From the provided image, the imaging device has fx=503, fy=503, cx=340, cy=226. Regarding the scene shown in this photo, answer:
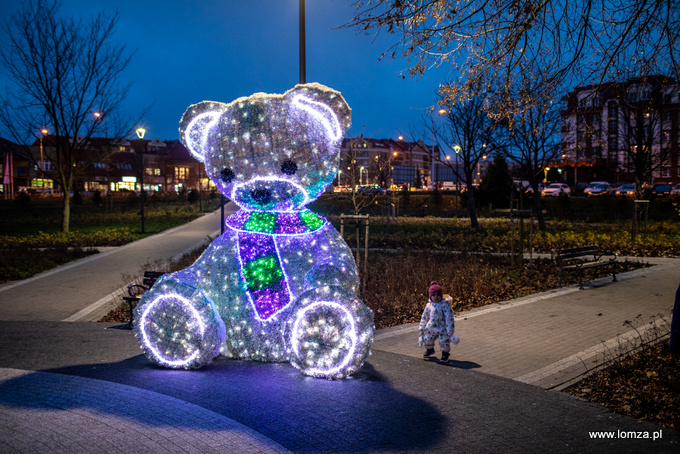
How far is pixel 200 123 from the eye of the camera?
17.4 feet

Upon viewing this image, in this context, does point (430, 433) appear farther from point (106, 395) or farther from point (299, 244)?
point (106, 395)

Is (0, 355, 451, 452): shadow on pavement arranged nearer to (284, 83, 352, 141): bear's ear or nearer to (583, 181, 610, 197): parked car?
(284, 83, 352, 141): bear's ear

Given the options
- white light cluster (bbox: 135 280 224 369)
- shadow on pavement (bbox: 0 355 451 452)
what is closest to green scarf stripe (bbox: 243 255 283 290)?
white light cluster (bbox: 135 280 224 369)

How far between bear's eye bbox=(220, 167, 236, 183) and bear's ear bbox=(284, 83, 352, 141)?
2.90ft

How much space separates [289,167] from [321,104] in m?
0.71

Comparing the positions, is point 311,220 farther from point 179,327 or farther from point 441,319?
point 441,319

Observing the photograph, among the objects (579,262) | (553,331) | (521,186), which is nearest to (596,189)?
(521,186)

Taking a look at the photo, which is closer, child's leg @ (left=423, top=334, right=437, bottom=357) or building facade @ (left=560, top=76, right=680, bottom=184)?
child's leg @ (left=423, top=334, right=437, bottom=357)

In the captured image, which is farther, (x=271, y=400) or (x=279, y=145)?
(x=279, y=145)

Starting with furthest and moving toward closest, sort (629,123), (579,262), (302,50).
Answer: (629,123) → (579,262) → (302,50)

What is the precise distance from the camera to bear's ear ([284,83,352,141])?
16.4ft

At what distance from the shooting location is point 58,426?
11.7 ft

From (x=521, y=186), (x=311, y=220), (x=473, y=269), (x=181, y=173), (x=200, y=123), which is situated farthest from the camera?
(x=181, y=173)

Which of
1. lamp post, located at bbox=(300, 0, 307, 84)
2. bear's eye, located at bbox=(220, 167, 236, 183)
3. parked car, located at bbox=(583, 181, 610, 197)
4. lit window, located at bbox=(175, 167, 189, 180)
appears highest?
lit window, located at bbox=(175, 167, 189, 180)
